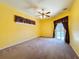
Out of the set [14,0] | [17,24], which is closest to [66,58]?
[14,0]

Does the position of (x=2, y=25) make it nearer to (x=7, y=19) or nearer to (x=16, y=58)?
(x=7, y=19)

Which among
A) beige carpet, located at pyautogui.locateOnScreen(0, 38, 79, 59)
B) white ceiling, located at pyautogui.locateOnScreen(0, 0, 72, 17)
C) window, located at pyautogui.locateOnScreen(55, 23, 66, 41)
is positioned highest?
white ceiling, located at pyautogui.locateOnScreen(0, 0, 72, 17)

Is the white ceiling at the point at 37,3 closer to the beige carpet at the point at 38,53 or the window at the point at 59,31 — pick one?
the beige carpet at the point at 38,53

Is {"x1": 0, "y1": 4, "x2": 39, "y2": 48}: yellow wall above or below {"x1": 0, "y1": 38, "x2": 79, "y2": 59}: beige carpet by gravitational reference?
above

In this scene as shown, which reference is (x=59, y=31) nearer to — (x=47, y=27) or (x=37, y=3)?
(x=47, y=27)

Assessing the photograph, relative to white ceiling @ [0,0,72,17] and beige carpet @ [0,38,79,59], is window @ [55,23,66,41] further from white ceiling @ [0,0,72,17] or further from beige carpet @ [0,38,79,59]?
beige carpet @ [0,38,79,59]

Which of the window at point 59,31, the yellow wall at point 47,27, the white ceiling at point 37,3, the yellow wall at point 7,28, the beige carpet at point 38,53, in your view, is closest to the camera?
the beige carpet at point 38,53

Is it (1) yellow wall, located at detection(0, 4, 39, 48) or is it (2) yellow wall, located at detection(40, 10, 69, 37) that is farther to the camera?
(2) yellow wall, located at detection(40, 10, 69, 37)

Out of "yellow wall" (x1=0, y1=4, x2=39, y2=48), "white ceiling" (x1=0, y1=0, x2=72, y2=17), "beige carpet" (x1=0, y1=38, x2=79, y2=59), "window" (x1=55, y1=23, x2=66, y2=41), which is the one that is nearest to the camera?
"beige carpet" (x1=0, y1=38, x2=79, y2=59)

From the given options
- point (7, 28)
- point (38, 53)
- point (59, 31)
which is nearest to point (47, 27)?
point (59, 31)

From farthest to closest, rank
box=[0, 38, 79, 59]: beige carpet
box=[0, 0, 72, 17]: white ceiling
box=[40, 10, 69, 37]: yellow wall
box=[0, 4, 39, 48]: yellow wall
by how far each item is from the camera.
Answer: box=[40, 10, 69, 37]: yellow wall
box=[0, 4, 39, 48]: yellow wall
box=[0, 0, 72, 17]: white ceiling
box=[0, 38, 79, 59]: beige carpet

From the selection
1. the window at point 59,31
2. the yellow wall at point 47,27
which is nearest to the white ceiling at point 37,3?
the window at point 59,31

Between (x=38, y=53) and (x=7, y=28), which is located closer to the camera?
(x=38, y=53)

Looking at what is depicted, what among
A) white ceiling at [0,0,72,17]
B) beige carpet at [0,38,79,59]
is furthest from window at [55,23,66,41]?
beige carpet at [0,38,79,59]
